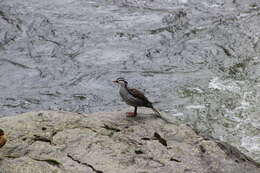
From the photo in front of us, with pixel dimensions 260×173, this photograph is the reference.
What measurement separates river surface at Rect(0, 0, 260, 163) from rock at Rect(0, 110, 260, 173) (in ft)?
7.97

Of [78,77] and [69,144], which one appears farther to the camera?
[78,77]

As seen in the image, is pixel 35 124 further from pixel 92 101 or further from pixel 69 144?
pixel 92 101

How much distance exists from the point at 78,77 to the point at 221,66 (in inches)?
142

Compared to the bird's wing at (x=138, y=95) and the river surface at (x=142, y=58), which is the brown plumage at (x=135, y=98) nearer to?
the bird's wing at (x=138, y=95)

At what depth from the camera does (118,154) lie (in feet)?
20.1

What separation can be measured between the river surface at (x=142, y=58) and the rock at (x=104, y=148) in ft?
7.97

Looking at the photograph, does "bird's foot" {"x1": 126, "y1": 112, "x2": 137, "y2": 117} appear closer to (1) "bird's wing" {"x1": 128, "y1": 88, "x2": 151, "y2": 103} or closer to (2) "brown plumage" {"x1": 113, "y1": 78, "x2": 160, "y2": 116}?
(2) "brown plumage" {"x1": 113, "y1": 78, "x2": 160, "y2": 116}

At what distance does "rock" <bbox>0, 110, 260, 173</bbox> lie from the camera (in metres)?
5.79

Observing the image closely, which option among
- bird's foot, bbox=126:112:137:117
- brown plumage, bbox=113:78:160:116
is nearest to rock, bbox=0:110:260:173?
bird's foot, bbox=126:112:137:117

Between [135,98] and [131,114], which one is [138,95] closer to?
[135,98]

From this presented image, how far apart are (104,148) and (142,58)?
6.55 metres

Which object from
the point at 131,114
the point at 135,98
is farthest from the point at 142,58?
the point at 131,114

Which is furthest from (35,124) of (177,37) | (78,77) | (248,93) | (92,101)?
(177,37)

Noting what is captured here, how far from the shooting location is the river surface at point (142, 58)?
10.5m
